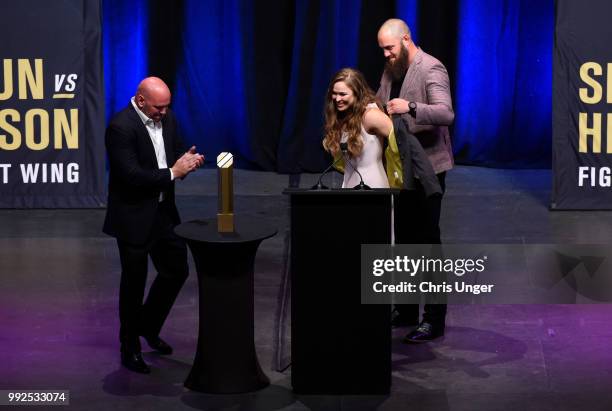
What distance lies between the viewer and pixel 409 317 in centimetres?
703

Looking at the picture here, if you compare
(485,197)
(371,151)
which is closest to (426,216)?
(371,151)

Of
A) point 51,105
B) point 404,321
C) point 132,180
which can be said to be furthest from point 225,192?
point 51,105

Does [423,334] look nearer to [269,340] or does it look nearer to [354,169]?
[269,340]

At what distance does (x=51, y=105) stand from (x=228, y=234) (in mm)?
4346

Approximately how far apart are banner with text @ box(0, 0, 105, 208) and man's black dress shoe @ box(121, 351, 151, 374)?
3.81m

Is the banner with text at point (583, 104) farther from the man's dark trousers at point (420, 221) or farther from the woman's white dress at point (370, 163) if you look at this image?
the woman's white dress at point (370, 163)

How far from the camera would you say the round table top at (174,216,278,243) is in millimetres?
5785

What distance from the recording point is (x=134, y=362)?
6.28 metres

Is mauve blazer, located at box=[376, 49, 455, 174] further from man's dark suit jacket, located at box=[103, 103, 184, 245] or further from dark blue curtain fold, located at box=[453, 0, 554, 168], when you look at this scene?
dark blue curtain fold, located at box=[453, 0, 554, 168]

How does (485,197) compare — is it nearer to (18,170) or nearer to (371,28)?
(371,28)

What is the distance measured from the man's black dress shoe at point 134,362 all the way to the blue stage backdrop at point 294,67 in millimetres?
5358

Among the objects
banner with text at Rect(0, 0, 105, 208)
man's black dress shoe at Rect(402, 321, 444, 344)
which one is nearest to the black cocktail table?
man's black dress shoe at Rect(402, 321, 444, 344)

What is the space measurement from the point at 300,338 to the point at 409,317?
129cm

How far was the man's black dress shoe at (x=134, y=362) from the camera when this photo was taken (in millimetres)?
6250
